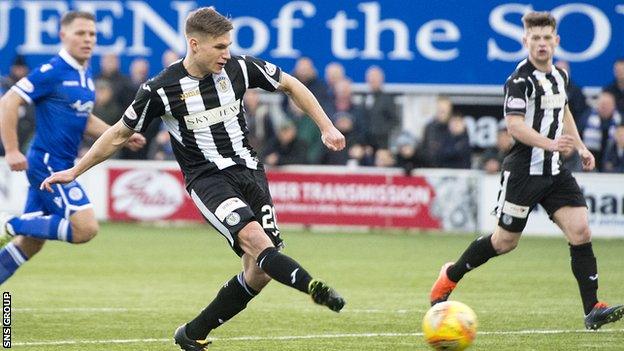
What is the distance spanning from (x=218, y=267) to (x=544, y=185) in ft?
19.6

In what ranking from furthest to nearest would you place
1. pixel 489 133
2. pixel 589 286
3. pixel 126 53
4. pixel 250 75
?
1. pixel 126 53
2. pixel 489 133
3. pixel 589 286
4. pixel 250 75

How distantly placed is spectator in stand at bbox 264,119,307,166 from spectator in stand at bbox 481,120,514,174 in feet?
9.31

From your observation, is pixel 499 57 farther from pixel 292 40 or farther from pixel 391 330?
pixel 391 330

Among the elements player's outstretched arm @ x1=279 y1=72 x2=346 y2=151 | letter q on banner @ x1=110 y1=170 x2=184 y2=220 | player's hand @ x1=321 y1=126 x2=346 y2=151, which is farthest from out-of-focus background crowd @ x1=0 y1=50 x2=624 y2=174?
player's hand @ x1=321 y1=126 x2=346 y2=151

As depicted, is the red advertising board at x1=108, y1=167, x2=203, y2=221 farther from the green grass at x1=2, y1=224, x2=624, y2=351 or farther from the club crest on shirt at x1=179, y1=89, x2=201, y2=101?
the club crest on shirt at x1=179, y1=89, x2=201, y2=101

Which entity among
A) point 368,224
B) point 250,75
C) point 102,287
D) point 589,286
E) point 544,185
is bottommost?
point 368,224

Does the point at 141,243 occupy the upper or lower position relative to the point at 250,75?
lower

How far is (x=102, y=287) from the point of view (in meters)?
13.3

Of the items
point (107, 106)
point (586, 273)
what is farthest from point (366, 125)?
point (586, 273)

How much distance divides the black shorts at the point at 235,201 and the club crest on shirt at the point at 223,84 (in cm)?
51

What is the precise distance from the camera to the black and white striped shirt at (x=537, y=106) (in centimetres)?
1020

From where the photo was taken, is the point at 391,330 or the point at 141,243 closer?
the point at 391,330

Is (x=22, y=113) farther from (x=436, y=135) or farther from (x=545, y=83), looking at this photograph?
(x=545, y=83)

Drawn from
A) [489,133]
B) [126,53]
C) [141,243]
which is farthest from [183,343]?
[126,53]
